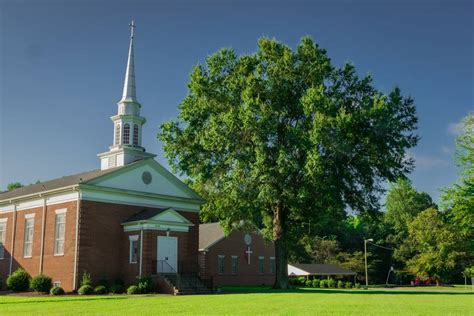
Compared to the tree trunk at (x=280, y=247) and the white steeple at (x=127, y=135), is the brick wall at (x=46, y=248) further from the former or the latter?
the tree trunk at (x=280, y=247)

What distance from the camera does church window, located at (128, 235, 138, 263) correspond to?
3528 cm

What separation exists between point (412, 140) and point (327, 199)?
7.07 m

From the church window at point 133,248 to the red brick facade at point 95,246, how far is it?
279 millimetres

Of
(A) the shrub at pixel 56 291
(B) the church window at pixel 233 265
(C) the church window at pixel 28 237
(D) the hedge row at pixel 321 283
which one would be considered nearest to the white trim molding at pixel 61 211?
(C) the church window at pixel 28 237

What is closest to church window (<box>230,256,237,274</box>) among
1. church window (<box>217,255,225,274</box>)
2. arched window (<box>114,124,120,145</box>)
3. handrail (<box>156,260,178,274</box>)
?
church window (<box>217,255,225,274</box>)

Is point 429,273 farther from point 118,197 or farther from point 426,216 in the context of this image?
point 118,197

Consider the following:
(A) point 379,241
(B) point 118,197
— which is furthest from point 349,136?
(A) point 379,241

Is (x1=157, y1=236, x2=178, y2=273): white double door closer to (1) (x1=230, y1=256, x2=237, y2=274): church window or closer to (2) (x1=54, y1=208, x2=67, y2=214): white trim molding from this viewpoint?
(2) (x1=54, y1=208, x2=67, y2=214): white trim molding

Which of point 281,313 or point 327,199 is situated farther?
point 327,199

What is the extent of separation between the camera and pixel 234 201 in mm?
37094

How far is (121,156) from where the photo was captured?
1555 inches

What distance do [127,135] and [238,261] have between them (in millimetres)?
19396

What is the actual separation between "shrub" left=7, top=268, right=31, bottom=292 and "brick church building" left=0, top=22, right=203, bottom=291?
141 centimetres

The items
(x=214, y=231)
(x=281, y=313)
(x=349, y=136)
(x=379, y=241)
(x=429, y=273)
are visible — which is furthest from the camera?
(x=379, y=241)
